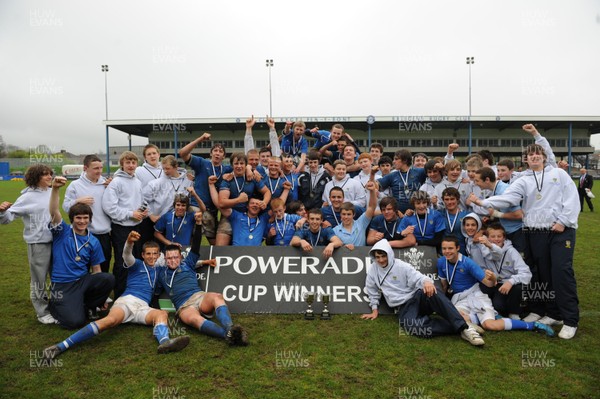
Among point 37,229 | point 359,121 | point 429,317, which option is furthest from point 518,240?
point 359,121

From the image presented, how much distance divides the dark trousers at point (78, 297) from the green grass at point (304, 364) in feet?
0.63

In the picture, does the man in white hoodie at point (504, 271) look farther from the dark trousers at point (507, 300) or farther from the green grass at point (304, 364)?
the green grass at point (304, 364)

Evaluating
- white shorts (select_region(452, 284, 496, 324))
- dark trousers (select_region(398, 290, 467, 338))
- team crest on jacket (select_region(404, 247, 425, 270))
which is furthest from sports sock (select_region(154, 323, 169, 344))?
white shorts (select_region(452, 284, 496, 324))

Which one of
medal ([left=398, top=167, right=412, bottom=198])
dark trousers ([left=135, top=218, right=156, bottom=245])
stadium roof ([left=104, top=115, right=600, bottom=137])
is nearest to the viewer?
dark trousers ([left=135, top=218, right=156, bottom=245])

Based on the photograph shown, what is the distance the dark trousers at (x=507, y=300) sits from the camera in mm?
5242

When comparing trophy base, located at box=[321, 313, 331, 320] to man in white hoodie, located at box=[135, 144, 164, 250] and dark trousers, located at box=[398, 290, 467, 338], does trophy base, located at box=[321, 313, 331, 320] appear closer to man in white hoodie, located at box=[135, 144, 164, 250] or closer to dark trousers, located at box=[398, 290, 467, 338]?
dark trousers, located at box=[398, 290, 467, 338]

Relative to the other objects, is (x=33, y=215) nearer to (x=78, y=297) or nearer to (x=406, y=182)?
(x=78, y=297)

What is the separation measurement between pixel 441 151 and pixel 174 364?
54.5 m

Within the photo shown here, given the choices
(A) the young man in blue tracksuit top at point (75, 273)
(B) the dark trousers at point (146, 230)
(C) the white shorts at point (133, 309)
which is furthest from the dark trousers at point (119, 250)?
(C) the white shorts at point (133, 309)

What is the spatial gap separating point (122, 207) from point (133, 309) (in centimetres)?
154

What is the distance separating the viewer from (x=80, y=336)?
175 inches

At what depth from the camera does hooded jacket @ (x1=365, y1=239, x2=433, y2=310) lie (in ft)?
17.2

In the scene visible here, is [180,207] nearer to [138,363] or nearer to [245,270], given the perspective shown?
[245,270]

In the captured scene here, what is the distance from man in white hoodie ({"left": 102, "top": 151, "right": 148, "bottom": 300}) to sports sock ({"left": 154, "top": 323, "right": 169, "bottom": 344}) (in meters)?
1.49
